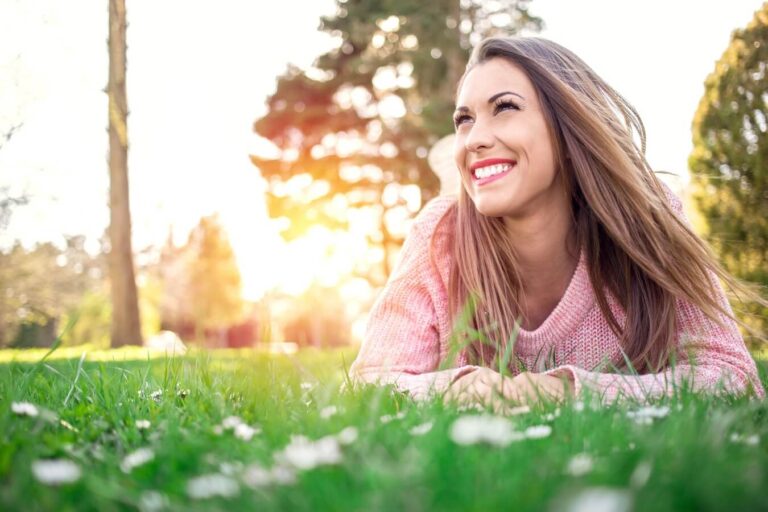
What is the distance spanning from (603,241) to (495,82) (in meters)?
0.84

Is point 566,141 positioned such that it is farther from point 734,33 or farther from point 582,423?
point 734,33

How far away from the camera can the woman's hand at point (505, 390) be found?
173 cm

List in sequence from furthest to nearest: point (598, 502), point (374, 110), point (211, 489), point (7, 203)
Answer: point (374, 110) < point (7, 203) < point (211, 489) < point (598, 502)

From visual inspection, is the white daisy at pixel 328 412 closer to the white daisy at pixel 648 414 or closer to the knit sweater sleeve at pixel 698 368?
the white daisy at pixel 648 414

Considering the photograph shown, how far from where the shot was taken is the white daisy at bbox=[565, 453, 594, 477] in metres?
0.97

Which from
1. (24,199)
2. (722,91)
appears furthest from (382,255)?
→ (722,91)

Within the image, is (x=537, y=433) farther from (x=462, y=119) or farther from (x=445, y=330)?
(x=462, y=119)

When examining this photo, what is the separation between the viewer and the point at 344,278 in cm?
2136

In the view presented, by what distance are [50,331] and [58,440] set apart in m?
18.4

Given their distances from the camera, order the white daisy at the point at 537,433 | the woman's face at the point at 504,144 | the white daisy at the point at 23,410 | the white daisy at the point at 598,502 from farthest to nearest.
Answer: the woman's face at the point at 504,144 → the white daisy at the point at 23,410 → the white daisy at the point at 537,433 → the white daisy at the point at 598,502

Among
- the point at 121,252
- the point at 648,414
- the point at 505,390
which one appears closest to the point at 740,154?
the point at 505,390


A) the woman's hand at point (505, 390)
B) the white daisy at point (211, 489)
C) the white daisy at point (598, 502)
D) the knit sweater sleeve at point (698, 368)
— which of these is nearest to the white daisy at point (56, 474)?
the white daisy at point (211, 489)

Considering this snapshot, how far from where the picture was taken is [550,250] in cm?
300

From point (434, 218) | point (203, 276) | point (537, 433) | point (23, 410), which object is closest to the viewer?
point (537, 433)
